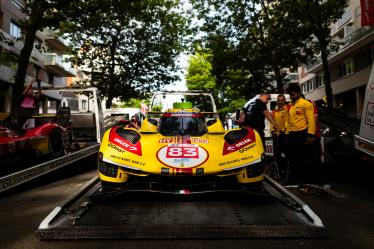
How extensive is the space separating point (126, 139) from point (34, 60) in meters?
25.3

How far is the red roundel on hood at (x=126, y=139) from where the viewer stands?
483cm

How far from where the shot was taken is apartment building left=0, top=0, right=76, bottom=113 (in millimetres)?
28031

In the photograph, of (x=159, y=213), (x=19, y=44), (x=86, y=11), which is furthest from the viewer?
(x=19, y=44)

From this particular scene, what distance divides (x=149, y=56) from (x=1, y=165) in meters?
21.6

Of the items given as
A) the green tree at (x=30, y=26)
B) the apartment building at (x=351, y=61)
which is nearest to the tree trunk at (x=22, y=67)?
the green tree at (x=30, y=26)

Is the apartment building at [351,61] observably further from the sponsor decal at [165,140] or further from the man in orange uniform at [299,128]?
the sponsor decal at [165,140]

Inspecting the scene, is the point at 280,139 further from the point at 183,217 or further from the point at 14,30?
the point at 14,30

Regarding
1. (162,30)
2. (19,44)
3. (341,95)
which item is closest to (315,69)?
(341,95)

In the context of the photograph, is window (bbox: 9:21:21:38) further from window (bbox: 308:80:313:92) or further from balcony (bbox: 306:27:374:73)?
window (bbox: 308:80:313:92)

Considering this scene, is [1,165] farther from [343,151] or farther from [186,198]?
[343,151]

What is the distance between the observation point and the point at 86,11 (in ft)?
44.0

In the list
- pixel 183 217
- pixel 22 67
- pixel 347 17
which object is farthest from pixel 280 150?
pixel 347 17

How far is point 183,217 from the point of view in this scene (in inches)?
158

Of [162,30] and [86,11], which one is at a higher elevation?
[162,30]
